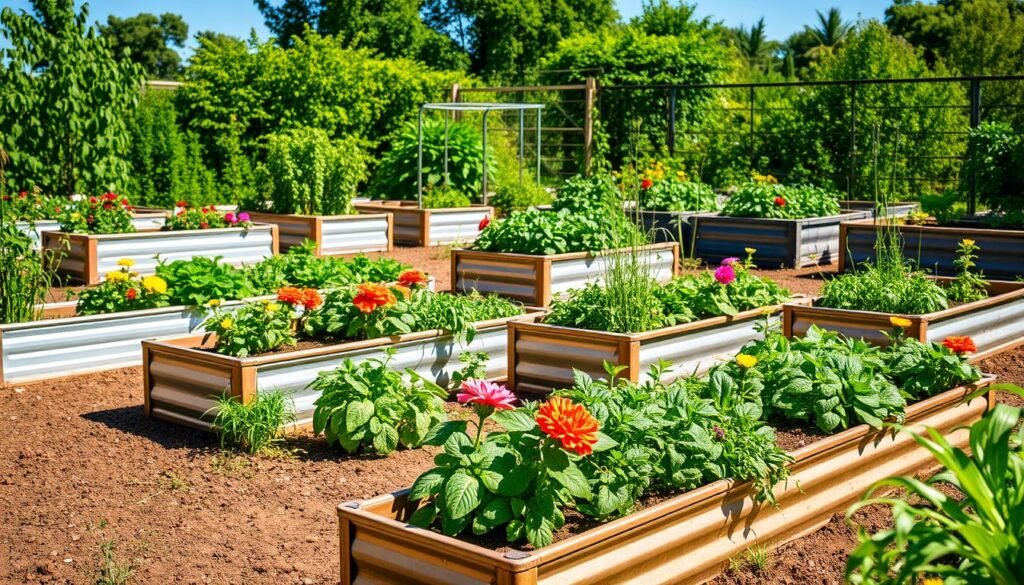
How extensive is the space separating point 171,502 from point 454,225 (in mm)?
9768

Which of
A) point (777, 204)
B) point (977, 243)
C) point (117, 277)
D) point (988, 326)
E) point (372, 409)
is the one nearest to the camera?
point (372, 409)

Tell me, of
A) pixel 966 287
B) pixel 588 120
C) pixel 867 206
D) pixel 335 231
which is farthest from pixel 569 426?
pixel 588 120

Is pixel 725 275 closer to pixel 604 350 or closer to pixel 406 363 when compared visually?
pixel 604 350

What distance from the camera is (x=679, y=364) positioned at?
648 centimetres

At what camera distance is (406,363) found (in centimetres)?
623

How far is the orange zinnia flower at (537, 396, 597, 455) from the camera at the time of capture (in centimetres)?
321

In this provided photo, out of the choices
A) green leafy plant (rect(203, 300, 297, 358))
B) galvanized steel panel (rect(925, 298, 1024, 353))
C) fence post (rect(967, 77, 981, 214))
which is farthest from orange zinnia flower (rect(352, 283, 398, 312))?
fence post (rect(967, 77, 981, 214))

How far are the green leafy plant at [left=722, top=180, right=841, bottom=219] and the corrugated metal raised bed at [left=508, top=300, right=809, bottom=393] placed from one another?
18.7 ft

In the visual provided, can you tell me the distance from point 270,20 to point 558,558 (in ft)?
148

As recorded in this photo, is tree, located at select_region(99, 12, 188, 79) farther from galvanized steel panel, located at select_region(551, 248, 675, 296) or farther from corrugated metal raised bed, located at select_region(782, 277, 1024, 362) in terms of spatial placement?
corrugated metal raised bed, located at select_region(782, 277, 1024, 362)

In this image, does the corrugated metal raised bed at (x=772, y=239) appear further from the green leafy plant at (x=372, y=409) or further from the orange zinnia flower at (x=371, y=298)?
the green leafy plant at (x=372, y=409)

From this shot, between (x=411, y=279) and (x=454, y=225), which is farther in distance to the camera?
(x=454, y=225)

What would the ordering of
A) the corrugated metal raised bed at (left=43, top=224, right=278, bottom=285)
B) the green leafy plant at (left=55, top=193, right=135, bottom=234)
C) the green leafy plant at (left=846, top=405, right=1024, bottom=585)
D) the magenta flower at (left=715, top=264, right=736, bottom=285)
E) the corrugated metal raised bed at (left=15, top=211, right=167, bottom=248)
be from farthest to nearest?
1. the corrugated metal raised bed at (left=15, top=211, right=167, bottom=248)
2. the green leafy plant at (left=55, top=193, right=135, bottom=234)
3. the corrugated metal raised bed at (left=43, top=224, right=278, bottom=285)
4. the magenta flower at (left=715, top=264, right=736, bottom=285)
5. the green leafy plant at (left=846, top=405, right=1024, bottom=585)

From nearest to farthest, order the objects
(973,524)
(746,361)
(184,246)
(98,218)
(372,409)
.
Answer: (973,524) → (746,361) → (372,409) → (184,246) → (98,218)
